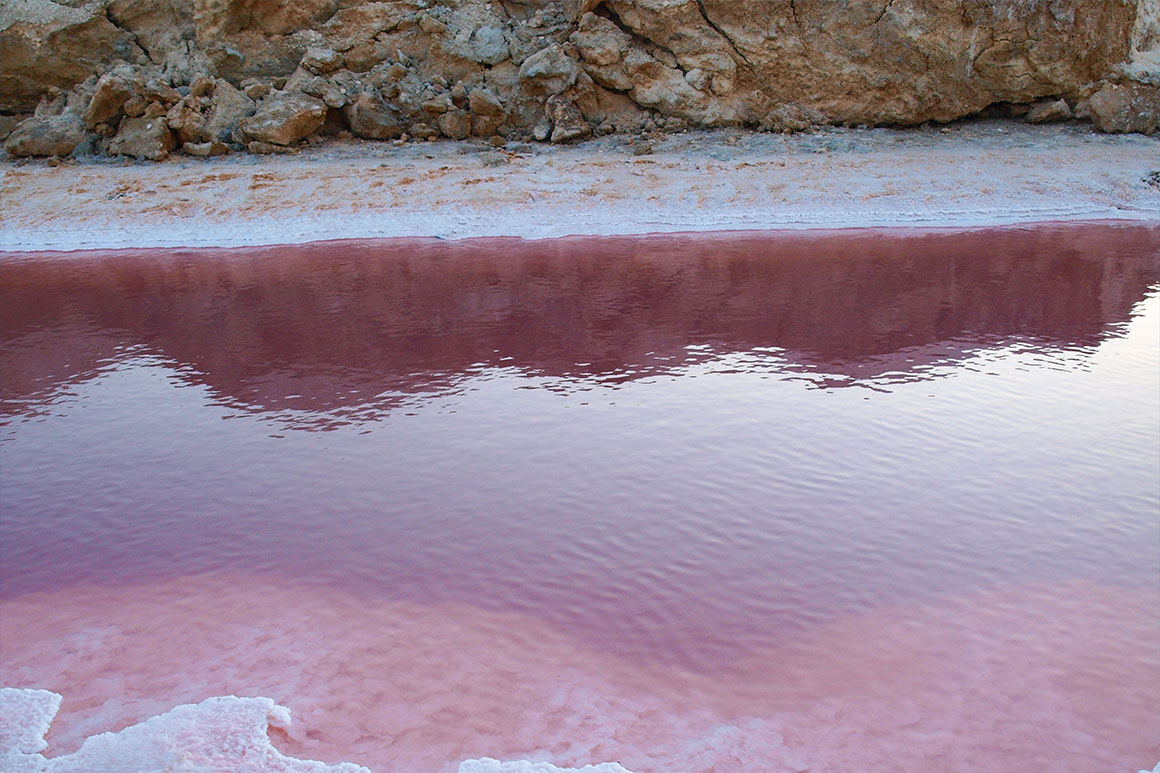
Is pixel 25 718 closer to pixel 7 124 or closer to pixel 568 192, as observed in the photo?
pixel 568 192

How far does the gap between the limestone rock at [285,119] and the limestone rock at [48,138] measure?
218 cm

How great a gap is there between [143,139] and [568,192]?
212 inches

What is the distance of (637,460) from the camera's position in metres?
4.37

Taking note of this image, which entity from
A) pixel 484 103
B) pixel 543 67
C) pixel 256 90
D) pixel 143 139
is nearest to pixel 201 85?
pixel 256 90

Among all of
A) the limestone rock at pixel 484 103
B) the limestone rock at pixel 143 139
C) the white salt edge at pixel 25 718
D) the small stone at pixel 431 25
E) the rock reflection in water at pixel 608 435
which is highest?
the small stone at pixel 431 25

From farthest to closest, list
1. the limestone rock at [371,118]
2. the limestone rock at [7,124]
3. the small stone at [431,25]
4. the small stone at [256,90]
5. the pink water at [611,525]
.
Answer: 1. the limestone rock at [7,124]
2. the small stone at [431,25]
3. the small stone at [256,90]
4. the limestone rock at [371,118]
5. the pink water at [611,525]

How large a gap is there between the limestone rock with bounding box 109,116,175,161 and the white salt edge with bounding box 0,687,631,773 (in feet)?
33.0

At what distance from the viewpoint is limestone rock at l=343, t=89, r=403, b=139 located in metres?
12.2

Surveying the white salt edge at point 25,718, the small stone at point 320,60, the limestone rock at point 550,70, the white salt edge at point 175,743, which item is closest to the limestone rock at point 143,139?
the small stone at point 320,60

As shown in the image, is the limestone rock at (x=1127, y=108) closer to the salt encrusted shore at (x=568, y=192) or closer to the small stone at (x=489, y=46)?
the salt encrusted shore at (x=568, y=192)

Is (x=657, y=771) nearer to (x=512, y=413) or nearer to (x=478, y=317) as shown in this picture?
(x=512, y=413)

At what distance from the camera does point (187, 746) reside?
8.53 ft

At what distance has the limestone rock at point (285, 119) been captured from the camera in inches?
460

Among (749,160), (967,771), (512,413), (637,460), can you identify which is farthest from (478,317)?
(749,160)
